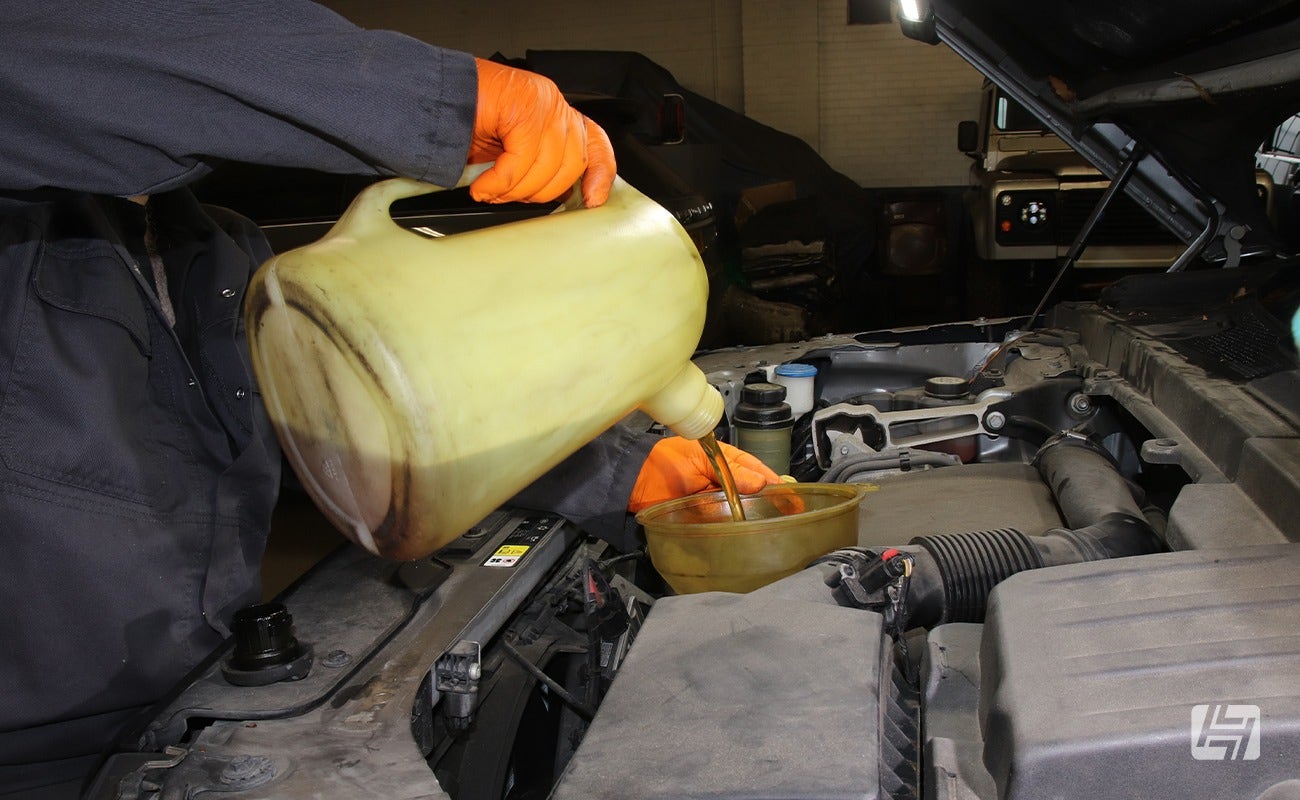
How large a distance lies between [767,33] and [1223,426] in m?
7.74

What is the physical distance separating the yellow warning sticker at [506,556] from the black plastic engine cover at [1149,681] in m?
0.70

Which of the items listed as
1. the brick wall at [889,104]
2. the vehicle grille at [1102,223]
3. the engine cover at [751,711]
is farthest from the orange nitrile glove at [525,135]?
the brick wall at [889,104]

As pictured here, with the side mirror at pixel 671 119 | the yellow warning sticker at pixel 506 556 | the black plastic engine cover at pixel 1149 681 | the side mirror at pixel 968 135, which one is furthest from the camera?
the side mirror at pixel 968 135

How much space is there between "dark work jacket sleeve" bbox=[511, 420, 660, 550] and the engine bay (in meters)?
0.04

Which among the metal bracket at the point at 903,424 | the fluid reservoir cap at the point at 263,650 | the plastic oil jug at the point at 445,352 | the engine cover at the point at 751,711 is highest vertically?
the plastic oil jug at the point at 445,352

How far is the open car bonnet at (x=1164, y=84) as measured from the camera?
5.69 feet

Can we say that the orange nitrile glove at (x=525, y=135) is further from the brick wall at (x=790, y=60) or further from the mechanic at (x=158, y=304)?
the brick wall at (x=790, y=60)

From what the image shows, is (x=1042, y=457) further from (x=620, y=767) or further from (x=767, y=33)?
(x=767, y=33)

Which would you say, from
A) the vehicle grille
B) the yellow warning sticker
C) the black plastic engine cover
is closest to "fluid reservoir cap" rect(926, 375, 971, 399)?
the yellow warning sticker

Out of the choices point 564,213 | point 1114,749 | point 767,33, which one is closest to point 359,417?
point 564,213

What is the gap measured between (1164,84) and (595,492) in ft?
4.32

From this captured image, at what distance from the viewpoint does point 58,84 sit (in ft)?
2.76

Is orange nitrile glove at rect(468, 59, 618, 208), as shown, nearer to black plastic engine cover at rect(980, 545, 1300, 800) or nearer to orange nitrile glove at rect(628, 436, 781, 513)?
black plastic engine cover at rect(980, 545, 1300, 800)

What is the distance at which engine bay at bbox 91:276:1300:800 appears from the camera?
2.68 ft
